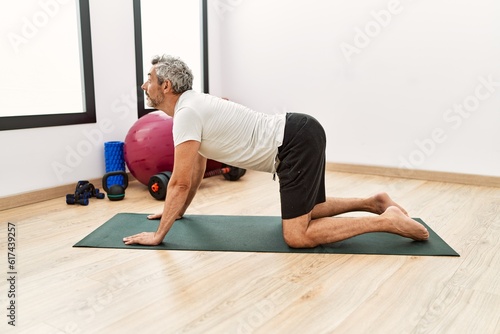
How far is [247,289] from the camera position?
A: 1.64 metres

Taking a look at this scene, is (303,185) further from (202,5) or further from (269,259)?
→ (202,5)

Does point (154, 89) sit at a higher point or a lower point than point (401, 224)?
higher

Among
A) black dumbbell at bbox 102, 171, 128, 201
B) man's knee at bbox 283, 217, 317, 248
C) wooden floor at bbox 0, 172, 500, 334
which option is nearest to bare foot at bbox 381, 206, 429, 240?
wooden floor at bbox 0, 172, 500, 334

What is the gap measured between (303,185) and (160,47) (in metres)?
2.53

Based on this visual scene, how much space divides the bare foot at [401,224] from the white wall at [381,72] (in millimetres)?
1689

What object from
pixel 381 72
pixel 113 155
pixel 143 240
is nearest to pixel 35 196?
pixel 113 155

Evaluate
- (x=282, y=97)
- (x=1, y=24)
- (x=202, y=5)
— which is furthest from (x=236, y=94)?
(x=1, y=24)

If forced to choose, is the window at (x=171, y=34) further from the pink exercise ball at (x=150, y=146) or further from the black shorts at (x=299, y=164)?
the black shorts at (x=299, y=164)

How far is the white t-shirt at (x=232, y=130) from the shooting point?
194 cm

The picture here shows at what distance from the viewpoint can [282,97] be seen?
4.20 meters

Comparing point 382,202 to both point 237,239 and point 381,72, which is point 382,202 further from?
point 381,72

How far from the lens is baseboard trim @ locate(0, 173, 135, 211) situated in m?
2.74

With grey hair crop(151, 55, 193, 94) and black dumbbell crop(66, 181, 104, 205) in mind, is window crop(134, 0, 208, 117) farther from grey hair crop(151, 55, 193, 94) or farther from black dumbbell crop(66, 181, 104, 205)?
grey hair crop(151, 55, 193, 94)

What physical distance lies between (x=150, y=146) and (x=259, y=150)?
126 centimetres
